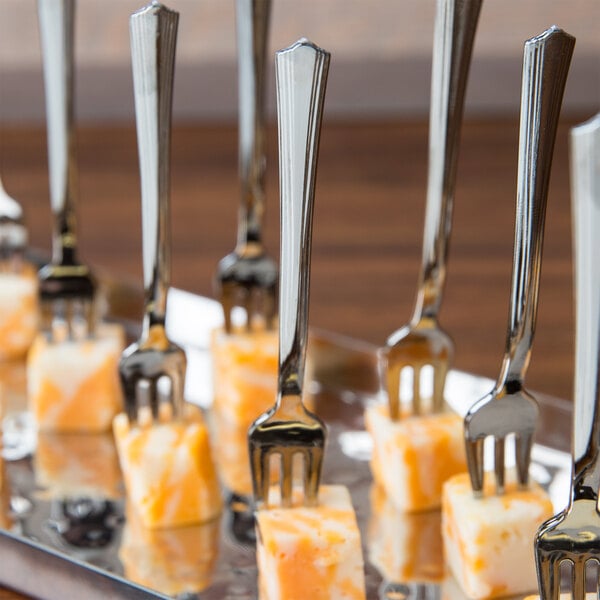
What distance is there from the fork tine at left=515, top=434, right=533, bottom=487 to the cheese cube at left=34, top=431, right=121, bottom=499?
28 cm

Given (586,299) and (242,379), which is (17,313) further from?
(586,299)

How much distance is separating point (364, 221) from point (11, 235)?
47 cm

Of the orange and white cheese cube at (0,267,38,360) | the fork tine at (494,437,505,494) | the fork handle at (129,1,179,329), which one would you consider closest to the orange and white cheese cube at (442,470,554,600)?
the fork tine at (494,437,505,494)

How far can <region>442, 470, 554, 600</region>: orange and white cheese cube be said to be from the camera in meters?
0.67

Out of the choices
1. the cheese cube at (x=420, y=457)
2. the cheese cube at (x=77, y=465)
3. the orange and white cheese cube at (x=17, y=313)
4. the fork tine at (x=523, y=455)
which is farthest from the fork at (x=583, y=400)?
the orange and white cheese cube at (x=17, y=313)

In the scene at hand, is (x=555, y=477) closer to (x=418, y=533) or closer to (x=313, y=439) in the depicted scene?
(x=418, y=533)

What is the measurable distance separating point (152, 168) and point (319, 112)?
0.16 metres

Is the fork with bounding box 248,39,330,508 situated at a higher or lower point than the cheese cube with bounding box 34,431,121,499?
higher

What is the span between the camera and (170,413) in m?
0.79

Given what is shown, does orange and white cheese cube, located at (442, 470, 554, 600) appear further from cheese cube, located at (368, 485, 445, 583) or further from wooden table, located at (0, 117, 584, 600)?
wooden table, located at (0, 117, 584, 600)

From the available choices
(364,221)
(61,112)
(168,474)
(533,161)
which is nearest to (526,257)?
(533,161)

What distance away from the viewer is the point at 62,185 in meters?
0.87

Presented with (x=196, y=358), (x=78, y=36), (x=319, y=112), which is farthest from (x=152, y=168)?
(x=78, y=36)

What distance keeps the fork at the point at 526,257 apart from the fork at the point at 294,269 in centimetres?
9
